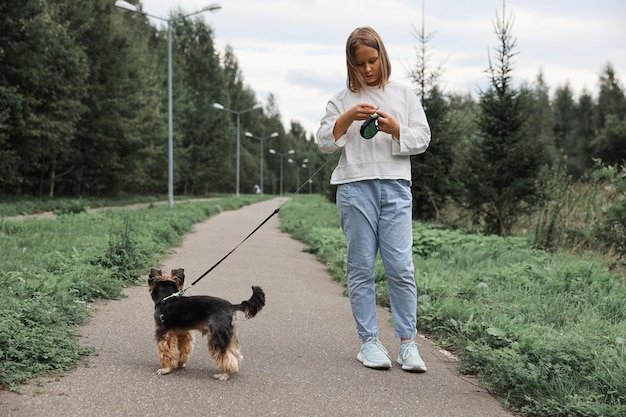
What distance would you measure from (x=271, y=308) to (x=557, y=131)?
72114 mm

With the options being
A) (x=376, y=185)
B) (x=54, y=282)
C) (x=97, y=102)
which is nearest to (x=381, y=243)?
(x=376, y=185)

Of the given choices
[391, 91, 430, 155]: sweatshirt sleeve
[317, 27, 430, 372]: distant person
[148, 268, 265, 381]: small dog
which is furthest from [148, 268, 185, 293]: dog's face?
[391, 91, 430, 155]: sweatshirt sleeve

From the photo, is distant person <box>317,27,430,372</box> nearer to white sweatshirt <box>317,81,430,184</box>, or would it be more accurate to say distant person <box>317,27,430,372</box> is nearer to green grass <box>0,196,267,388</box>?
white sweatshirt <box>317,81,430,184</box>

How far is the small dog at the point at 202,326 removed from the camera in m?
3.57

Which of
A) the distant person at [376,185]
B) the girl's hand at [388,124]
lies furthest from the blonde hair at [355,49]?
the girl's hand at [388,124]

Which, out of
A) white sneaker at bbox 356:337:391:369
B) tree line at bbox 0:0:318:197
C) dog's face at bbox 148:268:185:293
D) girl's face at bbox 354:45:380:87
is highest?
tree line at bbox 0:0:318:197

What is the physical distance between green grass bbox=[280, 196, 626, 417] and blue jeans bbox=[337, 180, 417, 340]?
23.0 inches

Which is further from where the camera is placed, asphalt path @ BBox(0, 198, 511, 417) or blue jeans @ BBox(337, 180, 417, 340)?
blue jeans @ BBox(337, 180, 417, 340)

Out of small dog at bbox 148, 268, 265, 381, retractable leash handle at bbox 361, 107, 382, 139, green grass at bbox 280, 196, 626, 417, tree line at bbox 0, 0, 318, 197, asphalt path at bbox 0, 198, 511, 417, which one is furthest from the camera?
tree line at bbox 0, 0, 318, 197

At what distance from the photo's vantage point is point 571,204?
10.7m

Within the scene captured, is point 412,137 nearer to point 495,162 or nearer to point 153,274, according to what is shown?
point 153,274

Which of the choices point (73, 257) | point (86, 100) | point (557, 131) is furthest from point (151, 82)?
point (557, 131)

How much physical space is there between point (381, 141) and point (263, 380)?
180 centimetres

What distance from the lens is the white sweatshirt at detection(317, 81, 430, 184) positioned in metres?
4.00
